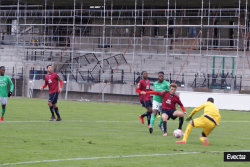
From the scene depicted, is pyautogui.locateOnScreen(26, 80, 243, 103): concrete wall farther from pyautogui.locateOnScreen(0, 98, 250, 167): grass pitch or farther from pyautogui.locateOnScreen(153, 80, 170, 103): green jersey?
pyautogui.locateOnScreen(153, 80, 170, 103): green jersey


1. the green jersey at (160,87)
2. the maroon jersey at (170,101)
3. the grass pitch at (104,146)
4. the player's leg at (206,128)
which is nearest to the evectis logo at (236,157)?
the grass pitch at (104,146)

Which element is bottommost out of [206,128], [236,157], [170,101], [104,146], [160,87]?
[104,146]

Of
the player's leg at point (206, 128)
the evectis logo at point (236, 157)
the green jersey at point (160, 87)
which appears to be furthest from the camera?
the green jersey at point (160, 87)

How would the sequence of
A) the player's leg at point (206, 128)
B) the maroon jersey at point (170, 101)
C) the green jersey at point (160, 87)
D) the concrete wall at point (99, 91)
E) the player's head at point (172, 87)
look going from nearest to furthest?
the player's leg at point (206, 128) → the player's head at point (172, 87) → the maroon jersey at point (170, 101) → the green jersey at point (160, 87) → the concrete wall at point (99, 91)

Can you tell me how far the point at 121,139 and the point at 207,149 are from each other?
2469 mm

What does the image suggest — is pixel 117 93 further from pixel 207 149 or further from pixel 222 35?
pixel 207 149

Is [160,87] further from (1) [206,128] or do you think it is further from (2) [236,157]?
(2) [236,157]

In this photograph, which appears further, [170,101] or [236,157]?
[170,101]

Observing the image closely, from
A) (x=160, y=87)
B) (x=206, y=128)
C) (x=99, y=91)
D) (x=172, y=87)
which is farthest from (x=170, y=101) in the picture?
(x=99, y=91)

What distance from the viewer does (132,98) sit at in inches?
1310

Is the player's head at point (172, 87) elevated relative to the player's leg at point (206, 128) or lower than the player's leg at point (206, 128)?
elevated

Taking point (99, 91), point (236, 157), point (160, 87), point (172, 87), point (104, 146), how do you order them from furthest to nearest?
point (99, 91) → point (160, 87) → point (172, 87) → point (104, 146) → point (236, 157)

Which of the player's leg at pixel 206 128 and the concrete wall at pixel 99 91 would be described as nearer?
the player's leg at pixel 206 128

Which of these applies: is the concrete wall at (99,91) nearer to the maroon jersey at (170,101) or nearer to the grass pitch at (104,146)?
the grass pitch at (104,146)
